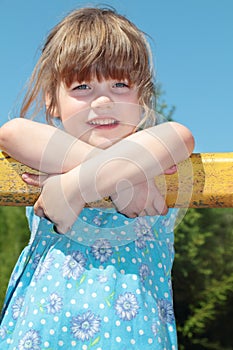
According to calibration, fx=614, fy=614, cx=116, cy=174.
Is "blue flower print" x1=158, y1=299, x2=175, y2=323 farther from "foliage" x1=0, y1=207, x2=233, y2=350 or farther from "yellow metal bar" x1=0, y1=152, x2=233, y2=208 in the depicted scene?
"foliage" x1=0, y1=207, x2=233, y2=350

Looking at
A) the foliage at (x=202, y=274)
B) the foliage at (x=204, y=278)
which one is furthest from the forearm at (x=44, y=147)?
the foliage at (x=204, y=278)

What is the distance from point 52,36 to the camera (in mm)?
1427

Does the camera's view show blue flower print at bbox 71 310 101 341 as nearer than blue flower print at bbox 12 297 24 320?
Yes

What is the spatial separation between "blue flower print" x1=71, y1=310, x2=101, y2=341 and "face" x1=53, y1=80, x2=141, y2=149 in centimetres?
34

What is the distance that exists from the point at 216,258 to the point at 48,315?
9.91 feet

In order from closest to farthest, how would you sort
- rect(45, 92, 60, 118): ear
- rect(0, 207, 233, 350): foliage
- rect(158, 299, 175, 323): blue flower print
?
rect(158, 299, 175, 323): blue flower print
rect(45, 92, 60, 118): ear
rect(0, 207, 233, 350): foliage

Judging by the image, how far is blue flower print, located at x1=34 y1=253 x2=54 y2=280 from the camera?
3.95 feet

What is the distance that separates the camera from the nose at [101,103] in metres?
1.23

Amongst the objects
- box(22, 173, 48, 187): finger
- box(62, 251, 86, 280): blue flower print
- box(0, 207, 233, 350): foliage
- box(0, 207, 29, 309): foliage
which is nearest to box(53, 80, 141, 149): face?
box(22, 173, 48, 187): finger

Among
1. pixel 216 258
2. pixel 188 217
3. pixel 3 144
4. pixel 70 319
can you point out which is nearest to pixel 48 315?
pixel 70 319

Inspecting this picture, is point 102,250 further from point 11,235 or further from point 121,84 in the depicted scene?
point 11,235

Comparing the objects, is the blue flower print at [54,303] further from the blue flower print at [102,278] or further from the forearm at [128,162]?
the forearm at [128,162]

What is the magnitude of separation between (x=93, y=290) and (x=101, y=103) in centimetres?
37

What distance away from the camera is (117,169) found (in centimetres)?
113
